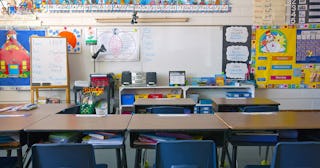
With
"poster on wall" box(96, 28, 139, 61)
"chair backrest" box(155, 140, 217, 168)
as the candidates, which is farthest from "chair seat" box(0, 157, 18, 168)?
"poster on wall" box(96, 28, 139, 61)

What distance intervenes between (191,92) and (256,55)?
4.71ft

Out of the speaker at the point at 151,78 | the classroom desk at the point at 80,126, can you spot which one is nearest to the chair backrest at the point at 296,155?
the classroom desk at the point at 80,126

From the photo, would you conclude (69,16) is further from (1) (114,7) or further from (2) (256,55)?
(2) (256,55)

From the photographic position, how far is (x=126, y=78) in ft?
15.5

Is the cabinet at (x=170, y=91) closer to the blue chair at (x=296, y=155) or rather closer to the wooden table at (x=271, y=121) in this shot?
the wooden table at (x=271, y=121)

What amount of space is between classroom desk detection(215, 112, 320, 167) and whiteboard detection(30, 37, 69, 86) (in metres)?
3.20

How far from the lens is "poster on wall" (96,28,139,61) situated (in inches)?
192

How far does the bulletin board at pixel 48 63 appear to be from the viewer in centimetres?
452

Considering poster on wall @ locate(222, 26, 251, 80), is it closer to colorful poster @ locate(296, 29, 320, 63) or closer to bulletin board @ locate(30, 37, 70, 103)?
colorful poster @ locate(296, 29, 320, 63)

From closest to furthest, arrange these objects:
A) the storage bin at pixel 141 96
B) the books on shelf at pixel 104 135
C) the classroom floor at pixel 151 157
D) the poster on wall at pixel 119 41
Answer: the books on shelf at pixel 104 135, the classroom floor at pixel 151 157, the storage bin at pixel 141 96, the poster on wall at pixel 119 41

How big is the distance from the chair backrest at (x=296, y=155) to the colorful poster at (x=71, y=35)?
4.12 metres

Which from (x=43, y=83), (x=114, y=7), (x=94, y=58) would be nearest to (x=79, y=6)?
A: (x=114, y=7)

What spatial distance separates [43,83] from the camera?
454 centimetres

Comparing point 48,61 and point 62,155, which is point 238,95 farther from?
point 62,155
